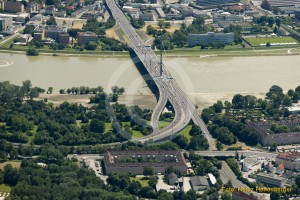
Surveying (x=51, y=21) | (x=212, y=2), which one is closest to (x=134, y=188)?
(x=51, y=21)

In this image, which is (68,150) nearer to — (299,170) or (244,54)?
(299,170)

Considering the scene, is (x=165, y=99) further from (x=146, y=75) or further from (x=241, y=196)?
(x=241, y=196)

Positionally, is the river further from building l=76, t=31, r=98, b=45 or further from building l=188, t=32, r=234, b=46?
building l=188, t=32, r=234, b=46

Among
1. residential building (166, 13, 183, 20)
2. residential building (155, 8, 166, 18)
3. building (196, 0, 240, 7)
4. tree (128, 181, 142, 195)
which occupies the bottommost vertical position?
building (196, 0, 240, 7)

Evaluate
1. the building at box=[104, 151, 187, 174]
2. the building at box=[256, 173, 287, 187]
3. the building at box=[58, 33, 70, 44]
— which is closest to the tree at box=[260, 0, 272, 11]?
the building at box=[58, 33, 70, 44]

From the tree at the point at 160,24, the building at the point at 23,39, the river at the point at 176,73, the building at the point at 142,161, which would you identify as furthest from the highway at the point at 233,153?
the tree at the point at 160,24

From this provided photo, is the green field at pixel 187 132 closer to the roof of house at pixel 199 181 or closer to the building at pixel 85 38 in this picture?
the roof of house at pixel 199 181

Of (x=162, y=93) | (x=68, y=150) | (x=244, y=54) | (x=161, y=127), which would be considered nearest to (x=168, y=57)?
(x=244, y=54)
